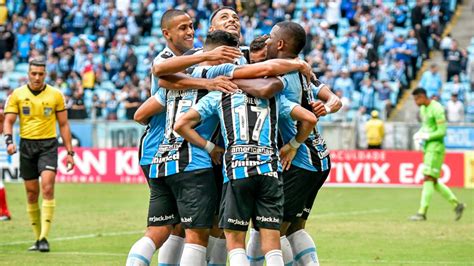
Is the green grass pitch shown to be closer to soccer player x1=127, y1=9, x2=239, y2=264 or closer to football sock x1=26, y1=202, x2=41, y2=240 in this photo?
football sock x1=26, y1=202, x2=41, y2=240

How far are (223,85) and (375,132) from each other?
22.1 metres

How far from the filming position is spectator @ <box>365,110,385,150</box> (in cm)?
3044

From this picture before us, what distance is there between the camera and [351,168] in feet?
97.2

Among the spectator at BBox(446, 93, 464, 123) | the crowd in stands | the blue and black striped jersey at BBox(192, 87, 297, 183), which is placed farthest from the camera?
the crowd in stands

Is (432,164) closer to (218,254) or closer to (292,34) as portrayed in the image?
(218,254)

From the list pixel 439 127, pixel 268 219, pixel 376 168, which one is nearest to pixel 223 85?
pixel 268 219

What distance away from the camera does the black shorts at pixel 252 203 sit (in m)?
8.77

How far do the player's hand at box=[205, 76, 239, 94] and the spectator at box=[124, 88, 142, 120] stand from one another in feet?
81.1

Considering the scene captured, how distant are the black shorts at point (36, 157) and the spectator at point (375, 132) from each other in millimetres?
16804

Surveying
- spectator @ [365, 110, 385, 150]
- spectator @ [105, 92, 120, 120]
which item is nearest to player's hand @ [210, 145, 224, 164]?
spectator @ [365, 110, 385, 150]

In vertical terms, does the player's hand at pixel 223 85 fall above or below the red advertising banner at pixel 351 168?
above

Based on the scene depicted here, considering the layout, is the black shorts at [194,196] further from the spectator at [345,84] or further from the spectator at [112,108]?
the spectator at [345,84]

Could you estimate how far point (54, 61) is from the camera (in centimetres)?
3888

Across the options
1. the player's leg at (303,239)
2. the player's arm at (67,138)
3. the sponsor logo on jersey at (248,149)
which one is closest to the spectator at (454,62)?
the player's arm at (67,138)
